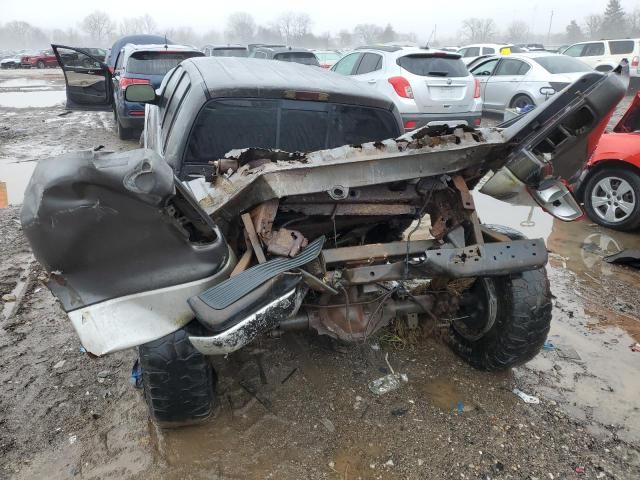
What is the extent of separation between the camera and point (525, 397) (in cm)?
308

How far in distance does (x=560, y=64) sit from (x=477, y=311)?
435 inches

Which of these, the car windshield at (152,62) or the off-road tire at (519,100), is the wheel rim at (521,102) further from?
the car windshield at (152,62)

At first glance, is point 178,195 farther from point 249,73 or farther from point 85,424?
point 249,73

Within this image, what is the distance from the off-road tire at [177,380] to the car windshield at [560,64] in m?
11.9

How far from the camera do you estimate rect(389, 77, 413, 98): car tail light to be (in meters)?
9.02

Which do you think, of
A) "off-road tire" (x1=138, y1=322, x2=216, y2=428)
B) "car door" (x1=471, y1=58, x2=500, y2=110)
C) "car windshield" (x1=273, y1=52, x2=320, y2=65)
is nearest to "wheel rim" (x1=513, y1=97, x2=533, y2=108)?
"car door" (x1=471, y1=58, x2=500, y2=110)

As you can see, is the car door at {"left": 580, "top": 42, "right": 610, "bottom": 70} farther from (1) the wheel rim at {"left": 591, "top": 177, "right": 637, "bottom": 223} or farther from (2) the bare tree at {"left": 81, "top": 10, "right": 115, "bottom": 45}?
(2) the bare tree at {"left": 81, "top": 10, "right": 115, "bottom": 45}

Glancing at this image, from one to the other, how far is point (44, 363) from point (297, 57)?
14670 mm

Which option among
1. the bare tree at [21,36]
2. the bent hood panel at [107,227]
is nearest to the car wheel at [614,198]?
the bent hood panel at [107,227]

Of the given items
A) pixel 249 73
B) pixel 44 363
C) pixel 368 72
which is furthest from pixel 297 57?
pixel 44 363

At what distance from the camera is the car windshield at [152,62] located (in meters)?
9.91

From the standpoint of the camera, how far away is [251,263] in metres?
2.64

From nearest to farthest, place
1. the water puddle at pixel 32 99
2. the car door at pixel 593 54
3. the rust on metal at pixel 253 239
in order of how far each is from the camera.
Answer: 1. the rust on metal at pixel 253 239
2. the water puddle at pixel 32 99
3. the car door at pixel 593 54

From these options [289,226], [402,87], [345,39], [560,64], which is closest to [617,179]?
[402,87]
